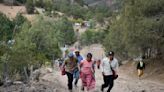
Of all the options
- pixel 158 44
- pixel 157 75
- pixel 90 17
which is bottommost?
pixel 90 17

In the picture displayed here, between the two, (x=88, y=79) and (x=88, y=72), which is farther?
(x=88, y=79)

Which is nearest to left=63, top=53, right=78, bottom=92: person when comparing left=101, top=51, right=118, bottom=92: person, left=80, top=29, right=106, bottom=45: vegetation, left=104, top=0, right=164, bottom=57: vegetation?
left=101, top=51, right=118, bottom=92: person

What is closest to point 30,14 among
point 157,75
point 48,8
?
point 48,8

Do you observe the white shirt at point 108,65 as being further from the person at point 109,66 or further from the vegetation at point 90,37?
the vegetation at point 90,37

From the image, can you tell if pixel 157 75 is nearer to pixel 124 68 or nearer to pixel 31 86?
pixel 124 68

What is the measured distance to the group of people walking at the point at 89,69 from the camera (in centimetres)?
1481

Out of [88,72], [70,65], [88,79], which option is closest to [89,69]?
[88,72]

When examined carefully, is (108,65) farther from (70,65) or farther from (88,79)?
(70,65)

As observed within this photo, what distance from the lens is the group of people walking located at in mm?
14812

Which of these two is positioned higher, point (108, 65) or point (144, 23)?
point (108, 65)

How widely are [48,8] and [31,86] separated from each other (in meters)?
143

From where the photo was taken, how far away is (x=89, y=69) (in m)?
15.3

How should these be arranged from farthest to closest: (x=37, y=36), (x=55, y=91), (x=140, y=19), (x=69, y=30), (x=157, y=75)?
(x=69, y=30)
(x=37, y=36)
(x=157, y=75)
(x=140, y=19)
(x=55, y=91)

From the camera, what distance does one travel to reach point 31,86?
17.9m
